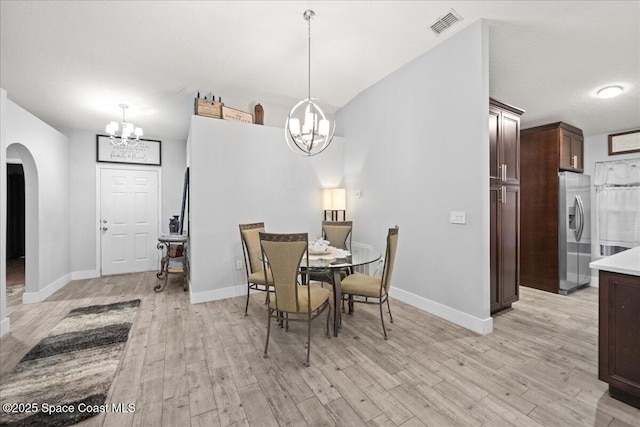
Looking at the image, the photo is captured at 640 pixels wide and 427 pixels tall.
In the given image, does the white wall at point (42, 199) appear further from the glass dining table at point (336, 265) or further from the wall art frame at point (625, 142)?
the wall art frame at point (625, 142)

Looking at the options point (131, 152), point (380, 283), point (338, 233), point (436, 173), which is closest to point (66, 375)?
point (380, 283)

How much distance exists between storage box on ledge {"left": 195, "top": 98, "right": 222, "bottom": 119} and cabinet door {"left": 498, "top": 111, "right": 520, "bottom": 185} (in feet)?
11.6

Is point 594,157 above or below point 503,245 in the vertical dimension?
above

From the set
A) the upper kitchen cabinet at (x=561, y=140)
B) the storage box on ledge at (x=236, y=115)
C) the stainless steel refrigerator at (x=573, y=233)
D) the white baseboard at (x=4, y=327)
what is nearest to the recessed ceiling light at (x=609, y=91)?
the upper kitchen cabinet at (x=561, y=140)

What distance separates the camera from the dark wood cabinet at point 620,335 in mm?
1684

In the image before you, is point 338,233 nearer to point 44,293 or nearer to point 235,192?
point 235,192

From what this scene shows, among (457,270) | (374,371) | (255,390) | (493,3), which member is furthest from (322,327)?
(493,3)

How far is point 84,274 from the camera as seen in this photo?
5.04 metres

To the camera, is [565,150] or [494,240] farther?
[565,150]

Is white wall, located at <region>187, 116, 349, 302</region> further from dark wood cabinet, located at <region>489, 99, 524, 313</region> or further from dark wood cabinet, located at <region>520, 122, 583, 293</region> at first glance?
dark wood cabinet, located at <region>520, 122, 583, 293</region>

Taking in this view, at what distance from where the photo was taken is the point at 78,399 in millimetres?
1802

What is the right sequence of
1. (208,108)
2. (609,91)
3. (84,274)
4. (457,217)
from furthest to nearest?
(84,274) → (208,108) → (609,91) → (457,217)

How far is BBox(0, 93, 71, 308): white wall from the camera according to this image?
3441 mm

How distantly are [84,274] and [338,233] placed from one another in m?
4.80
